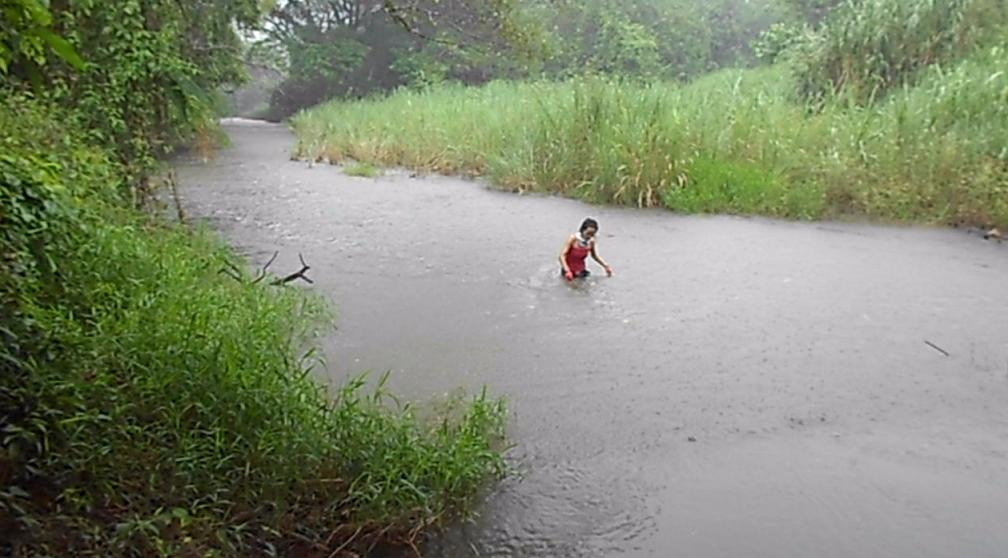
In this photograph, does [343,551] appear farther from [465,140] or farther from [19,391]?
[465,140]

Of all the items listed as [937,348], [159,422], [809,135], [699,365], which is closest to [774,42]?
[809,135]

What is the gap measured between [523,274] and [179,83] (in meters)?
2.49

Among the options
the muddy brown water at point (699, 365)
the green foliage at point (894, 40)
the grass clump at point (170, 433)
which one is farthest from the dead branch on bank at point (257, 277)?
the green foliage at point (894, 40)

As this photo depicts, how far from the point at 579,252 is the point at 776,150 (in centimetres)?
363

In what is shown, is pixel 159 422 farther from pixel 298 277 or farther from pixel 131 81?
pixel 131 81

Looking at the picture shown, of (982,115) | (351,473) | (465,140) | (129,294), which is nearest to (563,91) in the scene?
(465,140)

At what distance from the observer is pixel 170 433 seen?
2623 mm

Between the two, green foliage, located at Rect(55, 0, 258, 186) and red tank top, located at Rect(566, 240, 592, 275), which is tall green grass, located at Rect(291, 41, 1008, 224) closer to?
red tank top, located at Rect(566, 240, 592, 275)

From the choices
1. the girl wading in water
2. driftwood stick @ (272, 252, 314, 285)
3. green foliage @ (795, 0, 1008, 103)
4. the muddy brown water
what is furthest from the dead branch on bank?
green foliage @ (795, 0, 1008, 103)

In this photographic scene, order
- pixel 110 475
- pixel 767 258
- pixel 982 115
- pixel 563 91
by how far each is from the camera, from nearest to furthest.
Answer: pixel 110 475 < pixel 767 258 < pixel 982 115 < pixel 563 91

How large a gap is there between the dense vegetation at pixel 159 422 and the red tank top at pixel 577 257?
6.47 feet

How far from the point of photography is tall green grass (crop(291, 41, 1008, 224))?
24.9 ft

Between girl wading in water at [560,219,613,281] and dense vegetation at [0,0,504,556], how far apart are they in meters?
1.95

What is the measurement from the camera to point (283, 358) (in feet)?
10.5
